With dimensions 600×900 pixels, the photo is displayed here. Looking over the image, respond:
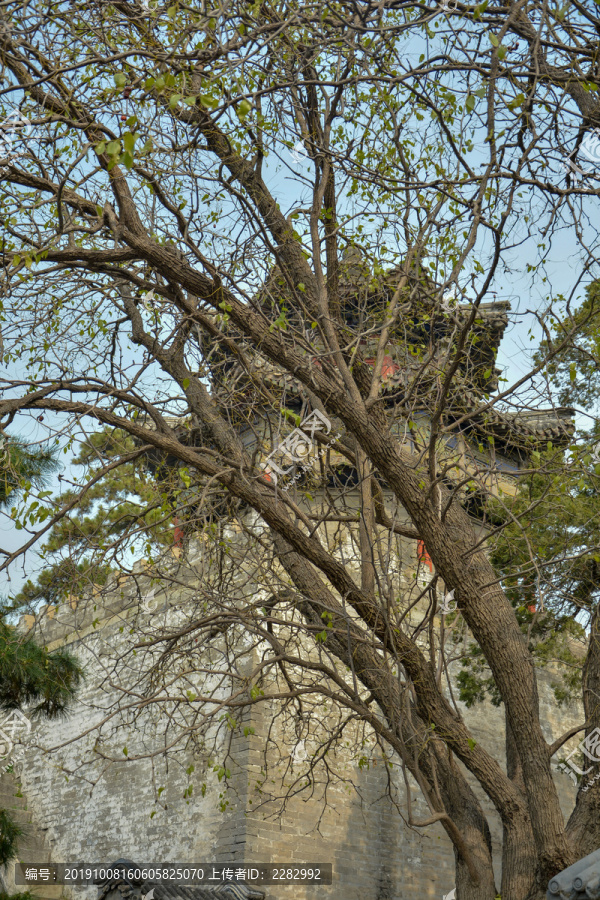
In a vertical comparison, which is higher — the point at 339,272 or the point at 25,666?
the point at 339,272

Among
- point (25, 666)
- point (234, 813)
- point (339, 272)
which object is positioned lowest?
point (234, 813)

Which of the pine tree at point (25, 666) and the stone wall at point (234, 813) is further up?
the pine tree at point (25, 666)

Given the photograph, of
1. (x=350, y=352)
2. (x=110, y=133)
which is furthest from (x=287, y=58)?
(x=350, y=352)

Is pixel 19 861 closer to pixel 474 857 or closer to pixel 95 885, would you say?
pixel 95 885

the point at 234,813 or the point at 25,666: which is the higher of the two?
the point at 25,666

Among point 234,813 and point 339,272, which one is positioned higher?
point 339,272

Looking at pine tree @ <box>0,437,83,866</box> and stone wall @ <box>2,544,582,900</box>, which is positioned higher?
pine tree @ <box>0,437,83,866</box>

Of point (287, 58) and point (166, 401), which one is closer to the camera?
point (287, 58)

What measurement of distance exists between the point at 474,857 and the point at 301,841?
3.95m

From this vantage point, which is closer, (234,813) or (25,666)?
(25,666)

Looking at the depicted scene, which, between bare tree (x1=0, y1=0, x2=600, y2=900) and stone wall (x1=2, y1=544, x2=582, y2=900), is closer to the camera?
bare tree (x1=0, y1=0, x2=600, y2=900)

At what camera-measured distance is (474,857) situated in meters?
4.69

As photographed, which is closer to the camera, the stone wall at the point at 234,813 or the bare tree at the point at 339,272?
the bare tree at the point at 339,272

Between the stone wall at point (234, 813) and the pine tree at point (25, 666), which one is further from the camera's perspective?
the stone wall at point (234, 813)
